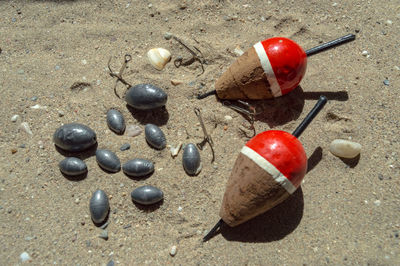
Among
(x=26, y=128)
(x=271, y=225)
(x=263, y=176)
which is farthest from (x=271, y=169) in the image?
(x=26, y=128)

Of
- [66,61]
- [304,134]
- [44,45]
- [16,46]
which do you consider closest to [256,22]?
[304,134]

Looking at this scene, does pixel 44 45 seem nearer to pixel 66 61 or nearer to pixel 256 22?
pixel 66 61

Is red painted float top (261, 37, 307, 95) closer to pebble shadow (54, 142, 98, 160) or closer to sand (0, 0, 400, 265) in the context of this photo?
sand (0, 0, 400, 265)

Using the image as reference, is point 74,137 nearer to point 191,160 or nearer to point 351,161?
point 191,160

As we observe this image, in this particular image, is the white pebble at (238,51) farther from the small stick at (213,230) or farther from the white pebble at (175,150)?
the small stick at (213,230)

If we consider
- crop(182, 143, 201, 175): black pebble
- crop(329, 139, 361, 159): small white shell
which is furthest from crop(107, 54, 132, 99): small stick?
crop(329, 139, 361, 159): small white shell
